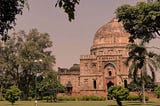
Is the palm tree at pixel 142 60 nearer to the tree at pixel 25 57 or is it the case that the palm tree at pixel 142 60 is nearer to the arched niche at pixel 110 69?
the tree at pixel 25 57

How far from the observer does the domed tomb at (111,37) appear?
67.4m

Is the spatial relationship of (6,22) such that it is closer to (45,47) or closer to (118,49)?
(45,47)

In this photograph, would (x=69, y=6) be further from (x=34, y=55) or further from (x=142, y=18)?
(x=34, y=55)

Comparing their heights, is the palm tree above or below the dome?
below

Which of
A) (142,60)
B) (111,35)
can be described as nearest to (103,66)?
(111,35)

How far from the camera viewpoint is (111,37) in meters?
67.6

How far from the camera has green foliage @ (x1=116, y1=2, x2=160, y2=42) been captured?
2639cm

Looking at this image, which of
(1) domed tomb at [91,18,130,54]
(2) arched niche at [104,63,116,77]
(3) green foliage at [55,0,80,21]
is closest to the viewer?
(3) green foliage at [55,0,80,21]

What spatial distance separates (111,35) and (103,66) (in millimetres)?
5801

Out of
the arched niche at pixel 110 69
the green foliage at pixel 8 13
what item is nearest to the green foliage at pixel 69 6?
the green foliage at pixel 8 13

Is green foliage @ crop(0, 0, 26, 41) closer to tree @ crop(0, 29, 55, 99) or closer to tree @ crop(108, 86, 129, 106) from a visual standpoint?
tree @ crop(108, 86, 129, 106)

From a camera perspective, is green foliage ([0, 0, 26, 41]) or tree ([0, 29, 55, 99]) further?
tree ([0, 29, 55, 99])

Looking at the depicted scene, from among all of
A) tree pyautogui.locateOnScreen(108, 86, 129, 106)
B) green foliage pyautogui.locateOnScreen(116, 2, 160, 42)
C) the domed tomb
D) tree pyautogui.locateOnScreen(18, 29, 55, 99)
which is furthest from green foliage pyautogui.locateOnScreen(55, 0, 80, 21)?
the domed tomb

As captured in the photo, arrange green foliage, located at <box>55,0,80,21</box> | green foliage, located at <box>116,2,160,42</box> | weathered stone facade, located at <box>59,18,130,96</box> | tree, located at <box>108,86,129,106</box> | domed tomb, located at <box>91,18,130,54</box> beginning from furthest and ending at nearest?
1. domed tomb, located at <box>91,18,130,54</box>
2. weathered stone facade, located at <box>59,18,130,96</box>
3. tree, located at <box>108,86,129,106</box>
4. green foliage, located at <box>116,2,160,42</box>
5. green foliage, located at <box>55,0,80,21</box>
